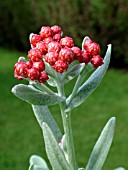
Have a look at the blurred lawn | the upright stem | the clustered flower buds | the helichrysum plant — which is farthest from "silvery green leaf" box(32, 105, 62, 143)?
the blurred lawn

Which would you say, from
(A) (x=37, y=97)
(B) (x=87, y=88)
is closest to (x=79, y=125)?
(B) (x=87, y=88)

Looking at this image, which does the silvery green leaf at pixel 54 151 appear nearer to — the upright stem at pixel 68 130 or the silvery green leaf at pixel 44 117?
the upright stem at pixel 68 130

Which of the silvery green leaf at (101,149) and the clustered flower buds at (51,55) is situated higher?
the clustered flower buds at (51,55)

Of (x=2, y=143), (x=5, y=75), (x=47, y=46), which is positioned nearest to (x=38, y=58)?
(x=47, y=46)

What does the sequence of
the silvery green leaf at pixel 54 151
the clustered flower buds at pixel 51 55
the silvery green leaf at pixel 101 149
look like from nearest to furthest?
the clustered flower buds at pixel 51 55
the silvery green leaf at pixel 54 151
the silvery green leaf at pixel 101 149

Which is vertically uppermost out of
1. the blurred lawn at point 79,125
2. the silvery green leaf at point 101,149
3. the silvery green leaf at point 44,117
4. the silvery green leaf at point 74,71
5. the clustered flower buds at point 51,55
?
the blurred lawn at point 79,125

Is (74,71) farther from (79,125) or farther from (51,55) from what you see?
(79,125)

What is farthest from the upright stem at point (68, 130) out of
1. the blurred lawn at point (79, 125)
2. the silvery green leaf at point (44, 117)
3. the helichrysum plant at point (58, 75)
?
the blurred lawn at point (79, 125)

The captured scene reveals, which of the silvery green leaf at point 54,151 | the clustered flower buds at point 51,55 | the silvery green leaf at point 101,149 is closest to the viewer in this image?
the clustered flower buds at point 51,55
